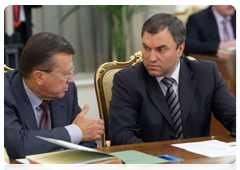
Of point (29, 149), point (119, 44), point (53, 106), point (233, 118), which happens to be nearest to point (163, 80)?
point (233, 118)

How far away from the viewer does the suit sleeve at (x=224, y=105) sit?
2197 mm

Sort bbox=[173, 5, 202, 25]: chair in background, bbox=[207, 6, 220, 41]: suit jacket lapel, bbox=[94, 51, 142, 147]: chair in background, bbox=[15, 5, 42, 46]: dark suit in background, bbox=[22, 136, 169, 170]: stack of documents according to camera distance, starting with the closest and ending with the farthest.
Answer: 1. bbox=[22, 136, 169, 170]: stack of documents
2. bbox=[94, 51, 142, 147]: chair in background
3. bbox=[15, 5, 42, 46]: dark suit in background
4. bbox=[207, 6, 220, 41]: suit jacket lapel
5. bbox=[173, 5, 202, 25]: chair in background

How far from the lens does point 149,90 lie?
2197mm

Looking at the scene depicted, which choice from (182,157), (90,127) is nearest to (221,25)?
(90,127)

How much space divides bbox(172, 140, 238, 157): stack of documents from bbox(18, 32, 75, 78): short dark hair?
717mm

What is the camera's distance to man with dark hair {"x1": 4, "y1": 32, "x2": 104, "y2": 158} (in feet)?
5.90

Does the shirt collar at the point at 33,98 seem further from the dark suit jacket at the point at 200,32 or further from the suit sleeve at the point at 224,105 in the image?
the dark suit jacket at the point at 200,32

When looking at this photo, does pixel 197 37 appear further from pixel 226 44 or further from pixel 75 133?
pixel 75 133

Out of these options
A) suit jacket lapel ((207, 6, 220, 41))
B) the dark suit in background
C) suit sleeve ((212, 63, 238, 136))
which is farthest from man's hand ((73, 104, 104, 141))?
suit jacket lapel ((207, 6, 220, 41))

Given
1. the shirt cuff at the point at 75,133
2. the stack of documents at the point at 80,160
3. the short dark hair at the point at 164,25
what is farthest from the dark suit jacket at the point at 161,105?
the stack of documents at the point at 80,160

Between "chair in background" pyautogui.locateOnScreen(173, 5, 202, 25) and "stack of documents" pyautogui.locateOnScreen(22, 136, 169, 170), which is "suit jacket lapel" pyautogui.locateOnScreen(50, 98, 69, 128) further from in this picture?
"chair in background" pyautogui.locateOnScreen(173, 5, 202, 25)

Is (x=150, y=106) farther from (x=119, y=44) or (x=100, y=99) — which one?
(x=119, y=44)

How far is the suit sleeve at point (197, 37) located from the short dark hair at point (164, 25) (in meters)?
2.18

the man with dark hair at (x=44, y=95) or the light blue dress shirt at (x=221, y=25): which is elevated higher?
the light blue dress shirt at (x=221, y=25)
